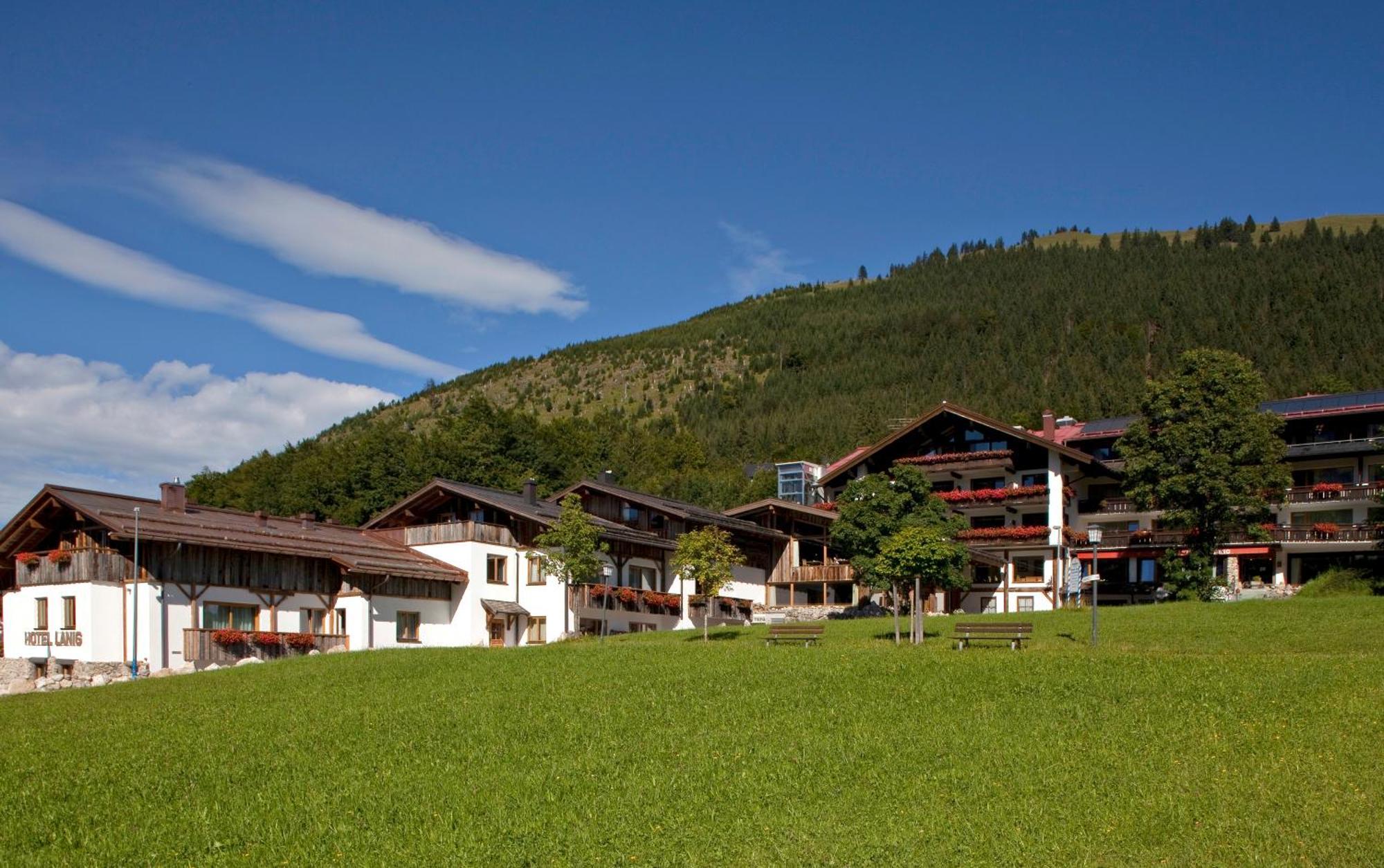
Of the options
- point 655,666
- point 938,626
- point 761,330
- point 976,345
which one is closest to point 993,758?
point 655,666

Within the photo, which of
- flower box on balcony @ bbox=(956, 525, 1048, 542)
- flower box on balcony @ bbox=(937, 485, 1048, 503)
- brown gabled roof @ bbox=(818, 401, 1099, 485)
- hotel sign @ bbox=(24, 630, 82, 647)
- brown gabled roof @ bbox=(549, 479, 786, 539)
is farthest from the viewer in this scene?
flower box on balcony @ bbox=(937, 485, 1048, 503)

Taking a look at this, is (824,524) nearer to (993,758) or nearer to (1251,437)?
(1251,437)

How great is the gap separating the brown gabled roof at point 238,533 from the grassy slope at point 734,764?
9.91m

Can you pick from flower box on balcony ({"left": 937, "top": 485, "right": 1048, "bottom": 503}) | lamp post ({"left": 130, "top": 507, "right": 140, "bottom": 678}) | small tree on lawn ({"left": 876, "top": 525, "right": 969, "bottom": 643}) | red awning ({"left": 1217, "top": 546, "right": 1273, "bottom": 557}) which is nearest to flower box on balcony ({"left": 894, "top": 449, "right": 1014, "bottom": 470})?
flower box on balcony ({"left": 937, "top": 485, "right": 1048, "bottom": 503})

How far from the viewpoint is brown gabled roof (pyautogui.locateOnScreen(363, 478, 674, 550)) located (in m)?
52.0

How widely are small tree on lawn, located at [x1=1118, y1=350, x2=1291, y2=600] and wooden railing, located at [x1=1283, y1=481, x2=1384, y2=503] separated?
23.5ft

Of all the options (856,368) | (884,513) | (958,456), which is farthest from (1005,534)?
(856,368)

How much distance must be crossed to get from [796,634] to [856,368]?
105527 millimetres

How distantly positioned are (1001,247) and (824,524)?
464ft

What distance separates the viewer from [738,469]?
10900 centimetres

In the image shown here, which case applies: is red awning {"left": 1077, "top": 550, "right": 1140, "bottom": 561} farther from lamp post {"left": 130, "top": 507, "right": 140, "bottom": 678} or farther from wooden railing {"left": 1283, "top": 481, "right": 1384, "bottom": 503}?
lamp post {"left": 130, "top": 507, "right": 140, "bottom": 678}

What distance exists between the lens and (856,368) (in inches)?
5625

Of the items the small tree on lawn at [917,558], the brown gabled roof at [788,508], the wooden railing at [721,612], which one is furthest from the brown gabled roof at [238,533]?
the small tree on lawn at [917,558]

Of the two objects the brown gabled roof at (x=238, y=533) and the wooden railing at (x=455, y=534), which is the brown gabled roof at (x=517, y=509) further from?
the brown gabled roof at (x=238, y=533)
